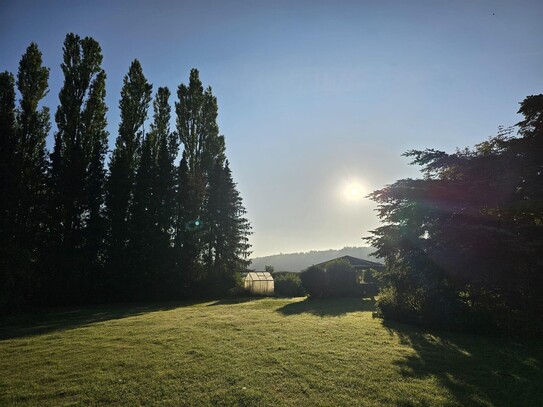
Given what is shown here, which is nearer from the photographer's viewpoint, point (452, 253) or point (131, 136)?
point (452, 253)

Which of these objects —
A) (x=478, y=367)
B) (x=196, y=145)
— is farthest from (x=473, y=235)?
(x=196, y=145)

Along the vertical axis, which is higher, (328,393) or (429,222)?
(429,222)

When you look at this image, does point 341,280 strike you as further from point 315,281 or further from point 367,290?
point 367,290

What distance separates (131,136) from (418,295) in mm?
32552

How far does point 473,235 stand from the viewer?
1238cm

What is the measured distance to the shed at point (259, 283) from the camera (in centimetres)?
3659

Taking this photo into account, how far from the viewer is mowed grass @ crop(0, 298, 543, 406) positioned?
20.6 feet

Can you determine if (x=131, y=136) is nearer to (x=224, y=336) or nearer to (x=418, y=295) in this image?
(x=224, y=336)

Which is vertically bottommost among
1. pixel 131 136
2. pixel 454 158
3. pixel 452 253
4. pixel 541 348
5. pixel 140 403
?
pixel 541 348

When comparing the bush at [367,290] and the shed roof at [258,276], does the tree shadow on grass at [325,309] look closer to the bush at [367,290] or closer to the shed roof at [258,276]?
the bush at [367,290]

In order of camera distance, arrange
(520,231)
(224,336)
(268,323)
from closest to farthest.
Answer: (224,336) → (520,231) → (268,323)

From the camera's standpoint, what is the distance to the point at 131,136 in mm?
34406

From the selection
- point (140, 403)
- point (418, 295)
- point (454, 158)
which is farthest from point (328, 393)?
point (454, 158)

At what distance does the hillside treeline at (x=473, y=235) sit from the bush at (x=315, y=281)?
45.7 ft
